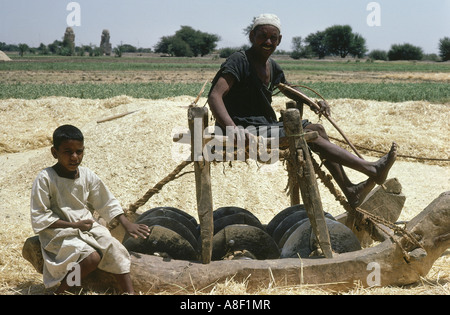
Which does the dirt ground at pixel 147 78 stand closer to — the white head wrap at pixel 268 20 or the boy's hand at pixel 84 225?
the white head wrap at pixel 268 20

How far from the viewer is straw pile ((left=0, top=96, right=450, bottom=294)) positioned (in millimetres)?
3920

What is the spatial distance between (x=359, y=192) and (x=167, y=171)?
3255 mm

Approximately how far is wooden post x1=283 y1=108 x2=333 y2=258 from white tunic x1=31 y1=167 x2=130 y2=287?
3.81ft

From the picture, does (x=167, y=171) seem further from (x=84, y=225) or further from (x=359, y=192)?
(x=84, y=225)

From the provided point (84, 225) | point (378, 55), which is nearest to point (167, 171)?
point (84, 225)

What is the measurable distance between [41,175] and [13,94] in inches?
586

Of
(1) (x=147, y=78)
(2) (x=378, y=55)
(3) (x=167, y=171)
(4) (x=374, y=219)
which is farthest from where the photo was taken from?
(2) (x=378, y=55)

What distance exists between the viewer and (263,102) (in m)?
3.74

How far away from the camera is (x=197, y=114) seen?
9.92 ft

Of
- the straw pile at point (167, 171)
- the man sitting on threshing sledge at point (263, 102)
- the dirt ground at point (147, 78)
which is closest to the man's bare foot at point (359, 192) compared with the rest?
the man sitting on threshing sledge at point (263, 102)

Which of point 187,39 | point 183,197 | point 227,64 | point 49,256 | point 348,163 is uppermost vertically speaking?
point 187,39

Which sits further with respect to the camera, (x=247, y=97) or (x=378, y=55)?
(x=378, y=55)
